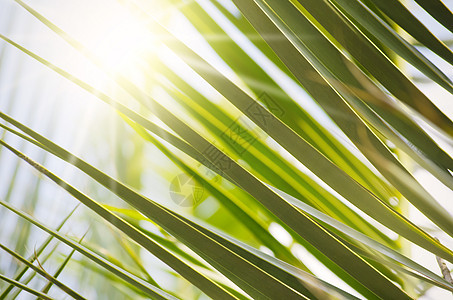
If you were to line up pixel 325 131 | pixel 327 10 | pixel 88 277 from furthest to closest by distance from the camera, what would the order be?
pixel 88 277, pixel 325 131, pixel 327 10

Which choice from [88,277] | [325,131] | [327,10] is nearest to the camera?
[327,10]

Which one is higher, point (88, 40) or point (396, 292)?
point (88, 40)

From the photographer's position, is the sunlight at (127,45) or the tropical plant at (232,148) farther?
the sunlight at (127,45)

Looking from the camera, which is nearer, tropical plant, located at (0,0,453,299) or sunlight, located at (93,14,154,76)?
tropical plant, located at (0,0,453,299)

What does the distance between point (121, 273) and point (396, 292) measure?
0.16 metres

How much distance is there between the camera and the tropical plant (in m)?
0.22

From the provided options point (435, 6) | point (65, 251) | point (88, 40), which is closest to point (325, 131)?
point (435, 6)

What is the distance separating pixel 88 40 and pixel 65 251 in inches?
13.0

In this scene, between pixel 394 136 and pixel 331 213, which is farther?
pixel 331 213

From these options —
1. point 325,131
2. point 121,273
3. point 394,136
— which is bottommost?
point 121,273

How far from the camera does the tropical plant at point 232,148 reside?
22 cm

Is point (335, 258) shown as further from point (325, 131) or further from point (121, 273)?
point (325, 131)

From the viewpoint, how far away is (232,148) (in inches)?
17.6

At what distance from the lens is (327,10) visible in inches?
8.8
